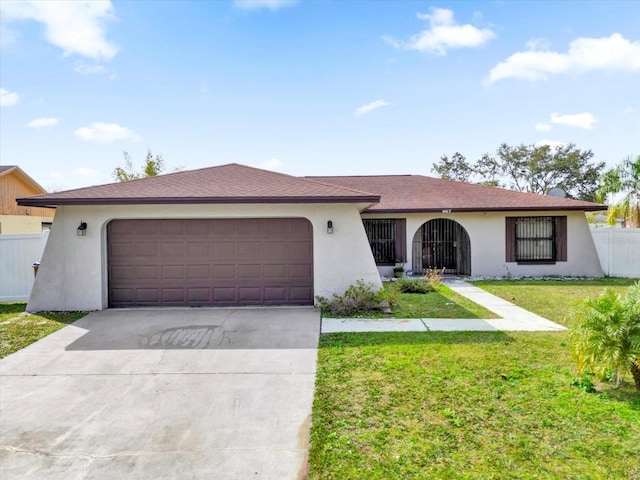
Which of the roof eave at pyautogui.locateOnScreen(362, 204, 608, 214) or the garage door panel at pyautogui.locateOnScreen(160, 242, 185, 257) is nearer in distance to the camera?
the garage door panel at pyautogui.locateOnScreen(160, 242, 185, 257)

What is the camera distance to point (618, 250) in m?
13.6

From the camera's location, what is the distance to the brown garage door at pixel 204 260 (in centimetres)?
909

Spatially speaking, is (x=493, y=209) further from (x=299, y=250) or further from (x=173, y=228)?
(x=173, y=228)

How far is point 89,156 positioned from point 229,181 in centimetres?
1813

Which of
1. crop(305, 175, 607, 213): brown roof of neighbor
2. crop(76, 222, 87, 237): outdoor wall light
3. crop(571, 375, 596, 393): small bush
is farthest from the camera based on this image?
crop(305, 175, 607, 213): brown roof of neighbor

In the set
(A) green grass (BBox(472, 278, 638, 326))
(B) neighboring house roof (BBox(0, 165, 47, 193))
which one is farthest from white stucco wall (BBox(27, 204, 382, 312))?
(B) neighboring house roof (BBox(0, 165, 47, 193))

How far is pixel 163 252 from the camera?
9.09 m

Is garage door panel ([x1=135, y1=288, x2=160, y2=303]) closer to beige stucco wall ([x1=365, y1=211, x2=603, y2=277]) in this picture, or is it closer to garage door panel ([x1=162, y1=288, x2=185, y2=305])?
garage door panel ([x1=162, y1=288, x2=185, y2=305])

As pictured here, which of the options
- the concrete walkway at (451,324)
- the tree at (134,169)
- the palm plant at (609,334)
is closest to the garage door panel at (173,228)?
the concrete walkway at (451,324)

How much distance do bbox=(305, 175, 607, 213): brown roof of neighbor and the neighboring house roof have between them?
17.5 m

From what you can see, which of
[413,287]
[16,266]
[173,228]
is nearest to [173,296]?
[173,228]

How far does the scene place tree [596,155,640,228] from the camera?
16203mm

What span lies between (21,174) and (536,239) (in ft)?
89.8

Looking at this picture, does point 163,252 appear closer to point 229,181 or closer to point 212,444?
point 229,181
